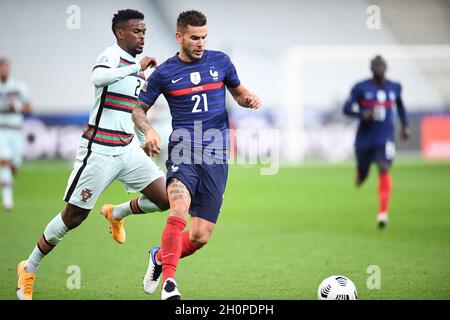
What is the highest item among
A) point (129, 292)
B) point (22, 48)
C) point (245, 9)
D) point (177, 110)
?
point (245, 9)

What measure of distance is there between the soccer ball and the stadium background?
6045 mm

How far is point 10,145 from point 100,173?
856cm

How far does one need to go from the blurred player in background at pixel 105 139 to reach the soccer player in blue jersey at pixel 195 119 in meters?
0.32

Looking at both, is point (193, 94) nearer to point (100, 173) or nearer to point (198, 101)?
point (198, 101)

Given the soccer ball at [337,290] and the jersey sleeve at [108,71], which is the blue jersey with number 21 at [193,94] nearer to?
the jersey sleeve at [108,71]

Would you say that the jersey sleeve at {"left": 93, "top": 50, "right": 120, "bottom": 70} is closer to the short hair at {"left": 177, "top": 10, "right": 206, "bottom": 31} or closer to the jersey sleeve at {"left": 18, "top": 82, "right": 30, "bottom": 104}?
the short hair at {"left": 177, "top": 10, "right": 206, "bottom": 31}

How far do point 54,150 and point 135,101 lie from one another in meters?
19.4

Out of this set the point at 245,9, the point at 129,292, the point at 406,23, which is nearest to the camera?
the point at 129,292

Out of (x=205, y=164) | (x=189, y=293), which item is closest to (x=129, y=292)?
(x=189, y=293)

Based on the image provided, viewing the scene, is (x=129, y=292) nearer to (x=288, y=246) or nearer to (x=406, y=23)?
(x=288, y=246)

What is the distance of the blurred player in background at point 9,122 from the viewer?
13820 mm

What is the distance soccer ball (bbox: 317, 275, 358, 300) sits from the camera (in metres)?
6.20

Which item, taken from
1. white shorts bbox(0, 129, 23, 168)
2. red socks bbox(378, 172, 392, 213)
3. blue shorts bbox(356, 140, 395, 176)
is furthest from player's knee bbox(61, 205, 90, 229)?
white shorts bbox(0, 129, 23, 168)

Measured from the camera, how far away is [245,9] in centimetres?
2828
